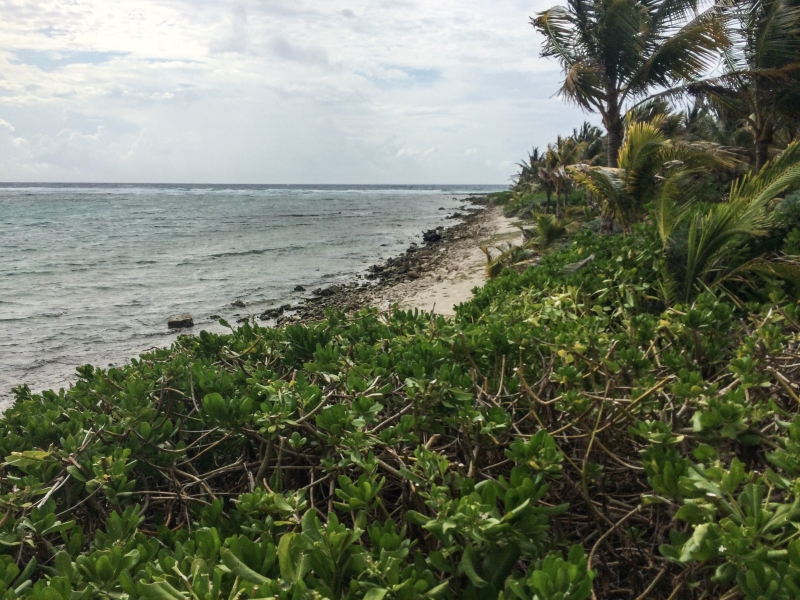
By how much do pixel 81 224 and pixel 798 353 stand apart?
162 ft

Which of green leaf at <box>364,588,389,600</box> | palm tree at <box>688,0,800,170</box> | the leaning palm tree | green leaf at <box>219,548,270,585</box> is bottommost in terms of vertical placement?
green leaf at <box>364,588,389,600</box>

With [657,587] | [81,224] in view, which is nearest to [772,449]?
[657,587]

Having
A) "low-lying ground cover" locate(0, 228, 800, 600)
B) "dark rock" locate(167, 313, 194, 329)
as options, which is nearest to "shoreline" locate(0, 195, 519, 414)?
"dark rock" locate(167, 313, 194, 329)

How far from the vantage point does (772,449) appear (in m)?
1.75

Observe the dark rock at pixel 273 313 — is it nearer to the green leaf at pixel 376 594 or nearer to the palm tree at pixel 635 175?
the palm tree at pixel 635 175

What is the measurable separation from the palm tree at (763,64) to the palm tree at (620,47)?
1007 millimetres

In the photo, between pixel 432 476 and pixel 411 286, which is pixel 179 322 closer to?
pixel 411 286

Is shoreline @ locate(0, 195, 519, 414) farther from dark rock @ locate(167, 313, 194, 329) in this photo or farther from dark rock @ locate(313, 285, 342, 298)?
dark rock @ locate(167, 313, 194, 329)

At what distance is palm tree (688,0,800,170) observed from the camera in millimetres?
12141

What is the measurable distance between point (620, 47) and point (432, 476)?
41.3 feet

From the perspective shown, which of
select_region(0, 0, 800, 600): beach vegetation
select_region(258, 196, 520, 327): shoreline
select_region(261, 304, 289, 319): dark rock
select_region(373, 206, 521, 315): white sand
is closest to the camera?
select_region(0, 0, 800, 600): beach vegetation

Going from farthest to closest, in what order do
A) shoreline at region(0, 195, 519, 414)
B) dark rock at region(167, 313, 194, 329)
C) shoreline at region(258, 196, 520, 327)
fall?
shoreline at region(258, 196, 520, 327) < shoreline at region(0, 195, 519, 414) < dark rock at region(167, 313, 194, 329)

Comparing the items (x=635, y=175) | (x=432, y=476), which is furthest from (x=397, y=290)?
(x=432, y=476)

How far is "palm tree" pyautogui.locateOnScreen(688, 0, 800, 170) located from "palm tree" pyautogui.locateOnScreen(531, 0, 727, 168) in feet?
3.30
